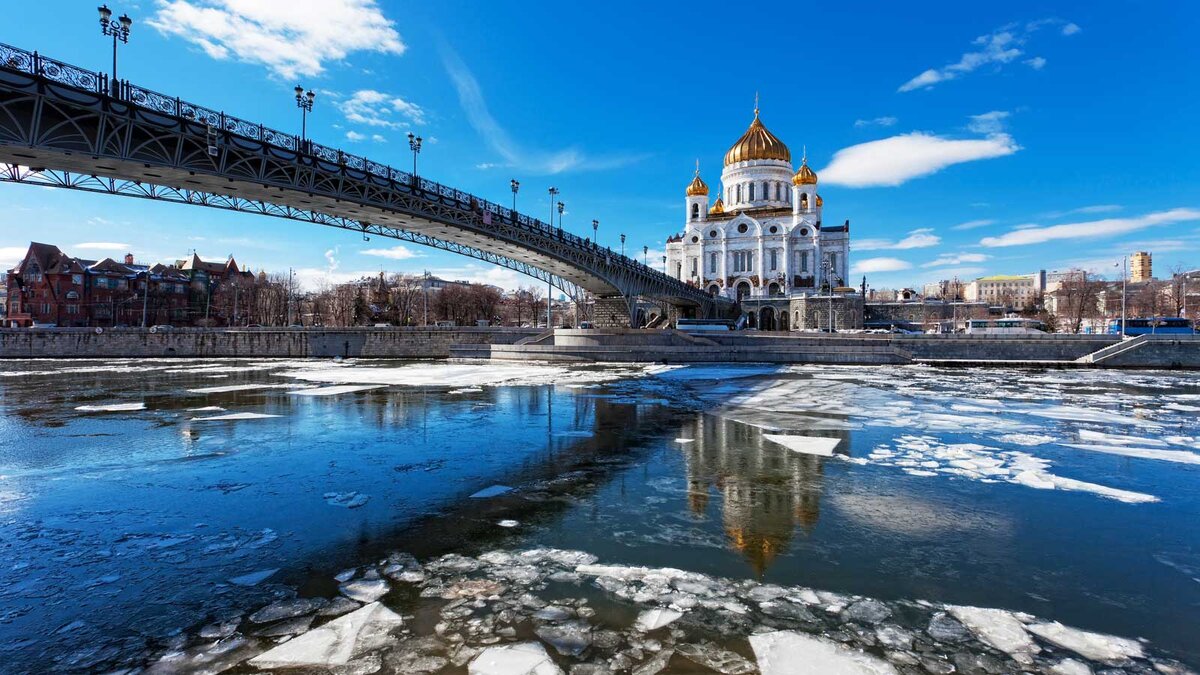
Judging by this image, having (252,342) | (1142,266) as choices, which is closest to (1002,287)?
(1142,266)

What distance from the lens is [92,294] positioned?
71.2 metres

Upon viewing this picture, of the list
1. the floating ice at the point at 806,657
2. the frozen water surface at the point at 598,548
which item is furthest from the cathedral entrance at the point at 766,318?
the floating ice at the point at 806,657

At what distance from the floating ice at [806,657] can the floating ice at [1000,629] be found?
954mm

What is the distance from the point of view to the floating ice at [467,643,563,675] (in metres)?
3.74

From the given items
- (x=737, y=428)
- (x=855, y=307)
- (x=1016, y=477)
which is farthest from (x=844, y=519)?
(x=855, y=307)

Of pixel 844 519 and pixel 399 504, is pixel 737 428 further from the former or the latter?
pixel 399 504

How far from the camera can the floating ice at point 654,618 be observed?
170 inches

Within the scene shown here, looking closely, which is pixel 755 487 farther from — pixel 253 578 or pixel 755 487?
pixel 253 578

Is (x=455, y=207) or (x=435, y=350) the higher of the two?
(x=455, y=207)

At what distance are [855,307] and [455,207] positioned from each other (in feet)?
185

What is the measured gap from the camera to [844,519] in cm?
677

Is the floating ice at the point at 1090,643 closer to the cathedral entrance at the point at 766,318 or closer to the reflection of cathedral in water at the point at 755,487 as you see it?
the reflection of cathedral in water at the point at 755,487

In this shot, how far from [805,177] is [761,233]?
473 inches

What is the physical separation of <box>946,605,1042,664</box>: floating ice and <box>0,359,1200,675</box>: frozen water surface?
0.08 feet
